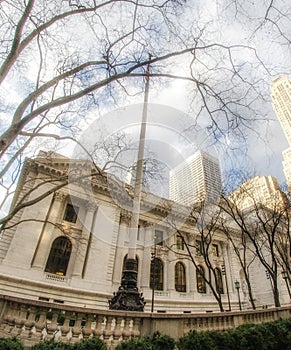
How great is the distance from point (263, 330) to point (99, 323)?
5.02 metres

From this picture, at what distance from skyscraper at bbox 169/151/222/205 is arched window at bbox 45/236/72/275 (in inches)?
479

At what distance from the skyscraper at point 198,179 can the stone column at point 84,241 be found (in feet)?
31.1

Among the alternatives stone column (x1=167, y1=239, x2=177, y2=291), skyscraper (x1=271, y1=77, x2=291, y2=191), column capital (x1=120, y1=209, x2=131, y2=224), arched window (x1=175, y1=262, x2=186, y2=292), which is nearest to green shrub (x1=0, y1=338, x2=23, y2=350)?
column capital (x1=120, y1=209, x2=131, y2=224)

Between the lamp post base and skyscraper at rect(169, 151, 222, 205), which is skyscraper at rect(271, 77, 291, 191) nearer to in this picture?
skyscraper at rect(169, 151, 222, 205)

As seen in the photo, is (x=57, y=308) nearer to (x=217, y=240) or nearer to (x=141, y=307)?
(x=141, y=307)

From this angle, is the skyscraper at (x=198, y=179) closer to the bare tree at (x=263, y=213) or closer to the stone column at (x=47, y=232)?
the bare tree at (x=263, y=213)

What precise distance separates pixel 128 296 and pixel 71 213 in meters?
17.6

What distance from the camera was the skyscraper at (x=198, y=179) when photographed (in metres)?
16.0

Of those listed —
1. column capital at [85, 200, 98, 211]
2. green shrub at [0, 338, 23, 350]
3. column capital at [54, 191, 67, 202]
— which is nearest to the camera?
green shrub at [0, 338, 23, 350]

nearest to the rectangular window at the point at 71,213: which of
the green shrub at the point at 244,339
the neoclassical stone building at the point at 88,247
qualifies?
the neoclassical stone building at the point at 88,247

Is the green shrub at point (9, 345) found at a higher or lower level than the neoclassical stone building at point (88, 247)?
lower

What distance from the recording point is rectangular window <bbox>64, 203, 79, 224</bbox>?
76.5ft

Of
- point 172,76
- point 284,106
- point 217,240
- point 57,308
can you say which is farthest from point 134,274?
point 284,106

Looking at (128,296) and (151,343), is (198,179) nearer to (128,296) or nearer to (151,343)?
(128,296)
